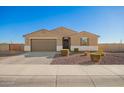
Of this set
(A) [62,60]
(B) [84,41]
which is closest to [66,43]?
(B) [84,41]

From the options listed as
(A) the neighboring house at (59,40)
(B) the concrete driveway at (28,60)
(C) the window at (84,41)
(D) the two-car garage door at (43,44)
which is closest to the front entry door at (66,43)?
(A) the neighboring house at (59,40)

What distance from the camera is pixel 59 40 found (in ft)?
105

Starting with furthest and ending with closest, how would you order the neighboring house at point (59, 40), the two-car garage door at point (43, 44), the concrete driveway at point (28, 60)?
1. the neighboring house at point (59, 40)
2. the two-car garage door at point (43, 44)
3. the concrete driveway at point (28, 60)

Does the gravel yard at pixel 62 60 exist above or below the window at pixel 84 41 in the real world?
below

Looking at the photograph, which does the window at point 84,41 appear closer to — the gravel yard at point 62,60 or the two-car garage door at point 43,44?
the two-car garage door at point 43,44

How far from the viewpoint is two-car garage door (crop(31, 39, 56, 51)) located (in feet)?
103

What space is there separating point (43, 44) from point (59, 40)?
8.89 feet

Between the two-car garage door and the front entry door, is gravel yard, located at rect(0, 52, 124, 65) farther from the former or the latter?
the front entry door

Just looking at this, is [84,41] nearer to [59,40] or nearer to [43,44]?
[59,40]

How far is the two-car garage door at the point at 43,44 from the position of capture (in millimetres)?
31406

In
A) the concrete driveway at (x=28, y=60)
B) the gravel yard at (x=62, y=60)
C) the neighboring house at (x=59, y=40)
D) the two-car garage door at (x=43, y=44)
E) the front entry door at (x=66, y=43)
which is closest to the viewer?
the gravel yard at (x=62, y=60)

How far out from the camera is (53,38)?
32.0m
